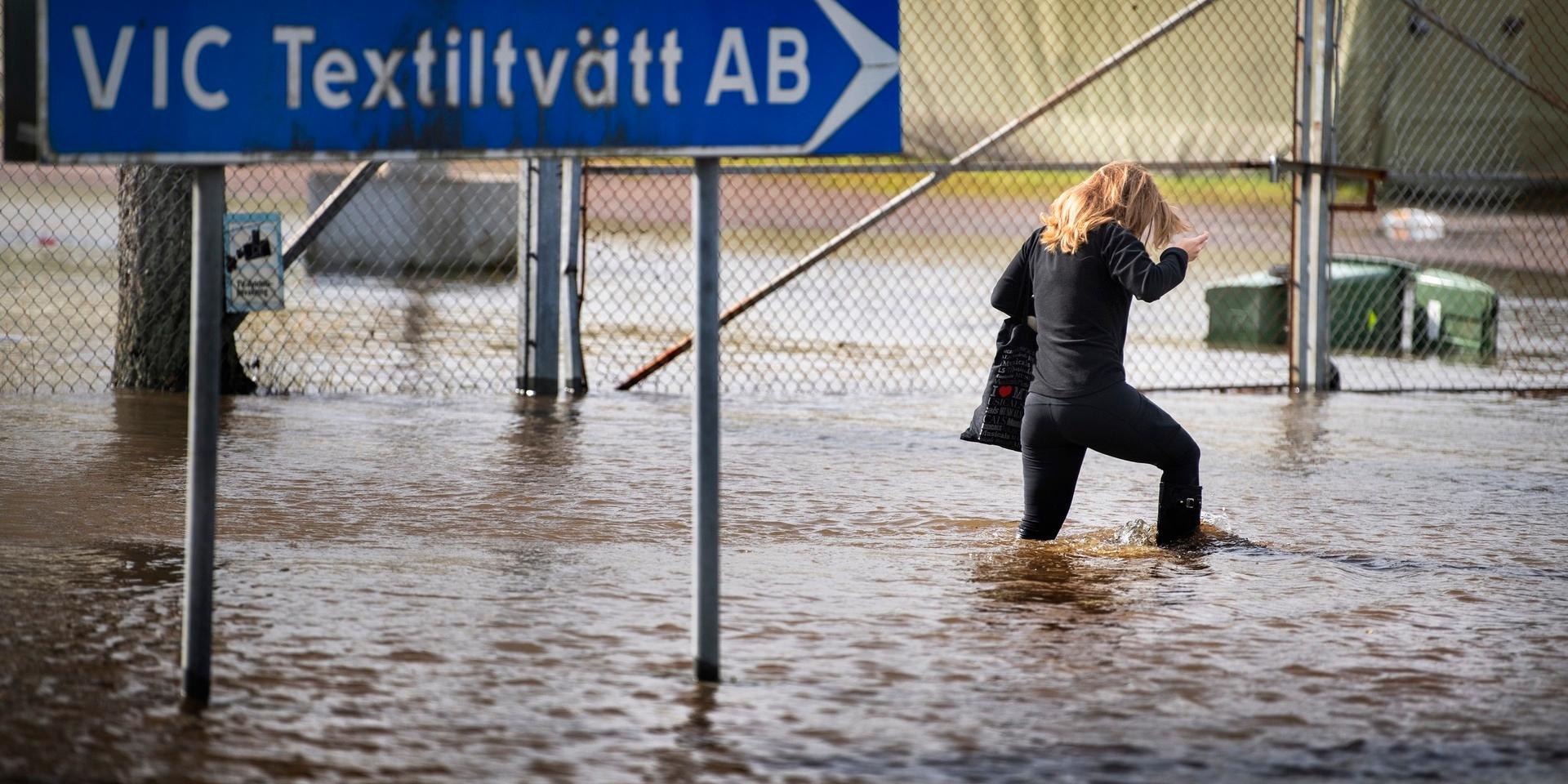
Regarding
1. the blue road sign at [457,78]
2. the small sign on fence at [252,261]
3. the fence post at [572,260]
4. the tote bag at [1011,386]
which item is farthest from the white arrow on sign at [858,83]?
the fence post at [572,260]

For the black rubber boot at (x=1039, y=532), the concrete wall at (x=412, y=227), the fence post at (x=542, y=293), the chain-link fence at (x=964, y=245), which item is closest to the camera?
the black rubber boot at (x=1039, y=532)

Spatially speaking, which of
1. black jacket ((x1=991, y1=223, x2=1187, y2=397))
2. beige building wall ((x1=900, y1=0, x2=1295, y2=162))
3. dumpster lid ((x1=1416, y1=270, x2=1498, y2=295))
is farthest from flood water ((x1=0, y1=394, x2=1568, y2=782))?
beige building wall ((x1=900, y1=0, x2=1295, y2=162))

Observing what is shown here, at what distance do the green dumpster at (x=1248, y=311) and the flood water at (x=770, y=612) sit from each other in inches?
181

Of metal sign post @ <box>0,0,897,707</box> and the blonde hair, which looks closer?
metal sign post @ <box>0,0,897,707</box>

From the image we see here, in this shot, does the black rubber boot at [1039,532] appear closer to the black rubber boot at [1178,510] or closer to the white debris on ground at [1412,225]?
the black rubber boot at [1178,510]

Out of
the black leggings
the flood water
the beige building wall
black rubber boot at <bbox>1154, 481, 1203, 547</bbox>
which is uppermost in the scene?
the beige building wall

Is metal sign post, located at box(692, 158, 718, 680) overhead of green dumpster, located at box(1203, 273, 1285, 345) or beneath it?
beneath

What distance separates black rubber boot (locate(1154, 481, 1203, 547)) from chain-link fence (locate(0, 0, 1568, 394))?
3.72 metres

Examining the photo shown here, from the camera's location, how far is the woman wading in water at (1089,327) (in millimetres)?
6016

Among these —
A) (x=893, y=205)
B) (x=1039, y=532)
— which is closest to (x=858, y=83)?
(x=1039, y=532)

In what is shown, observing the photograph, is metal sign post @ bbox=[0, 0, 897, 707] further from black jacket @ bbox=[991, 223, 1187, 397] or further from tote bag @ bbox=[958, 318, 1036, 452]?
tote bag @ bbox=[958, 318, 1036, 452]

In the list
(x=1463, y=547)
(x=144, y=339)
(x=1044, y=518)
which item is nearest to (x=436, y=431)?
(x=144, y=339)

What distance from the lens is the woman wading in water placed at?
6016 mm

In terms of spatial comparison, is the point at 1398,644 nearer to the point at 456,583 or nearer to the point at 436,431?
the point at 456,583
